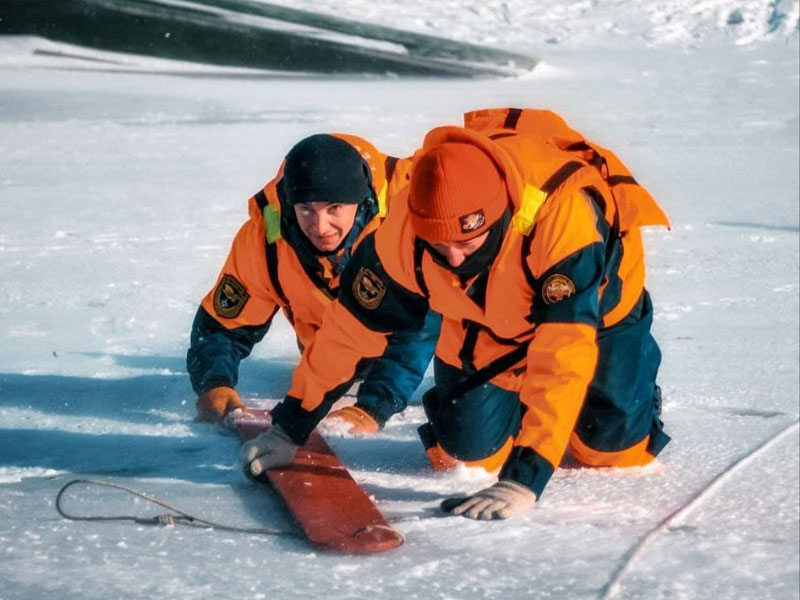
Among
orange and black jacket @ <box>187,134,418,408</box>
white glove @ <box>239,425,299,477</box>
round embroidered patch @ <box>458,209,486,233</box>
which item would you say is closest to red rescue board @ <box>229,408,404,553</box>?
white glove @ <box>239,425,299,477</box>

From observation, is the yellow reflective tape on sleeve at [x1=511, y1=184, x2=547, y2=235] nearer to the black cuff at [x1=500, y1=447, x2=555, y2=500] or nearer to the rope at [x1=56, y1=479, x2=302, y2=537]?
the black cuff at [x1=500, y1=447, x2=555, y2=500]

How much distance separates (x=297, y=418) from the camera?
97.5 inches

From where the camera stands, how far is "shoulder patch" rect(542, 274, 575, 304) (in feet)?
7.09

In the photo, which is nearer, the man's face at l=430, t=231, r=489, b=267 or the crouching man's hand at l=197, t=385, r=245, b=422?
the man's face at l=430, t=231, r=489, b=267

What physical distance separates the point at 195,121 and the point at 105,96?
914 millimetres

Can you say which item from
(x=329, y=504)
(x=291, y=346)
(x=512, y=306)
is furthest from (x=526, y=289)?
(x=291, y=346)

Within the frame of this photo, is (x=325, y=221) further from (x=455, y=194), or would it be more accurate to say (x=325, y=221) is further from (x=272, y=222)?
(x=455, y=194)

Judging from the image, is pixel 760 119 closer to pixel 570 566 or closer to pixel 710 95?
pixel 710 95

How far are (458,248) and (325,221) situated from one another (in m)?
0.72

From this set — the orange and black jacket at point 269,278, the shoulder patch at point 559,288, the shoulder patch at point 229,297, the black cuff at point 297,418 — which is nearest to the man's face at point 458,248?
the shoulder patch at point 559,288

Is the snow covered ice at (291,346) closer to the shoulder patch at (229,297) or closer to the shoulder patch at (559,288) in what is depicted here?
the shoulder patch at (229,297)

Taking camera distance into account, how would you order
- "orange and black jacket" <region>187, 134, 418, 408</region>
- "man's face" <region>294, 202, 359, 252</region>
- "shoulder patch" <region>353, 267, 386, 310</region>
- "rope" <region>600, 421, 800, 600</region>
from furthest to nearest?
"orange and black jacket" <region>187, 134, 418, 408</region>
"man's face" <region>294, 202, 359, 252</region>
"shoulder patch" <region>353, 267, 386, 310</region>
"rope" <region>600, 421, 800, 600</region>

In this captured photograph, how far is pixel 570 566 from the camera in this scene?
2.09 m

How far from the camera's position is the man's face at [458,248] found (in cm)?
215
